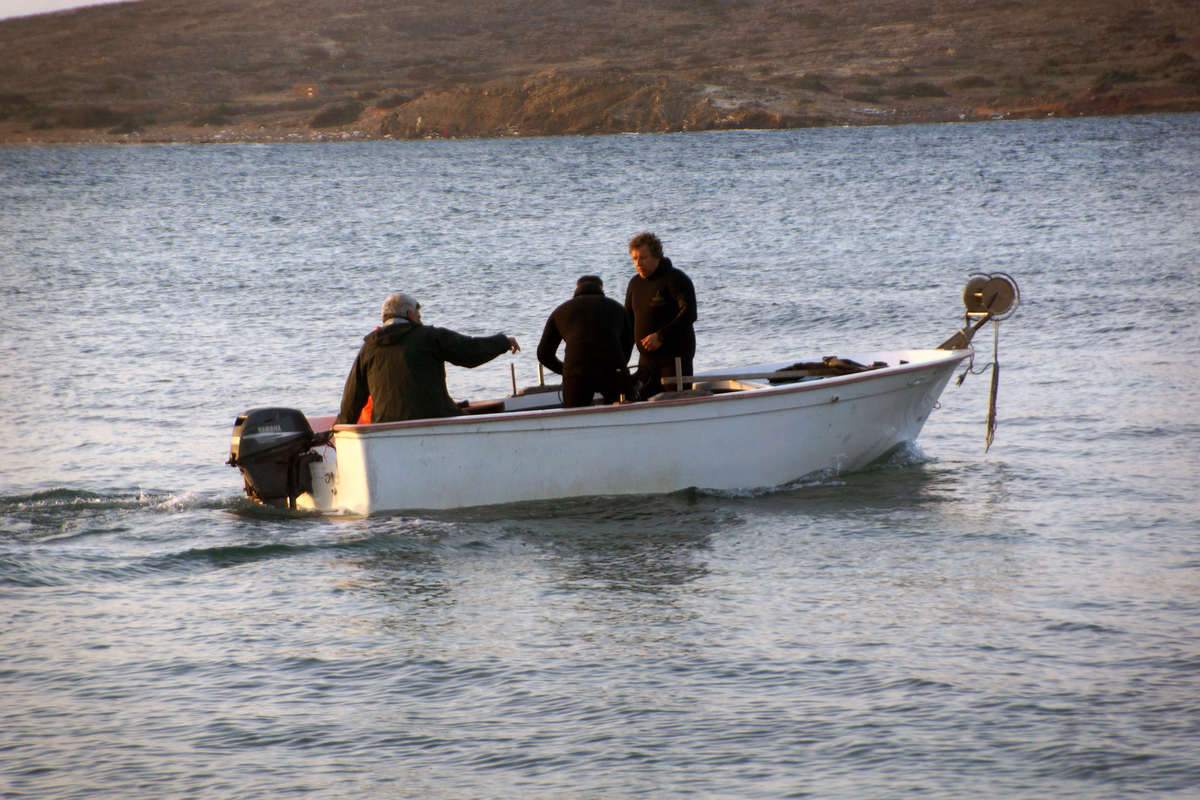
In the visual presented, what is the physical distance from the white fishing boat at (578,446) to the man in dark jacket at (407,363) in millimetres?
209

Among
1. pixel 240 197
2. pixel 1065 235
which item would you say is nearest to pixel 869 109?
pixel 240 197

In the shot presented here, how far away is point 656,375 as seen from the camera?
28.2 feet

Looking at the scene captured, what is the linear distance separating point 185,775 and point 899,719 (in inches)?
109

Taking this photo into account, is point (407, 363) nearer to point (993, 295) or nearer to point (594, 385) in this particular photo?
point (594, 385)

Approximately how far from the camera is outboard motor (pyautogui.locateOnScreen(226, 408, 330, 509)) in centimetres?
752

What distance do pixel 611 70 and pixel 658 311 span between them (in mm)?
114338

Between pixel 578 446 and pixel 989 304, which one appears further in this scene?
pixel 989 304

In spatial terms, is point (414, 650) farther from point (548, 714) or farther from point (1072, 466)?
point (1072, 466)

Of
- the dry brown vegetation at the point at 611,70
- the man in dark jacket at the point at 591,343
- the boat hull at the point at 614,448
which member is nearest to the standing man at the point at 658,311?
the man in dark jacket at the point at 591,343

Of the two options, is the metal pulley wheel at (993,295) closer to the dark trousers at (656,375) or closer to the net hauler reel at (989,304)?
the net hauler reel at (989,304)

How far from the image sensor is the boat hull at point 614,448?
295 inches

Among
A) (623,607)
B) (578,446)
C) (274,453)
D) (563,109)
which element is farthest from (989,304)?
(563,109)

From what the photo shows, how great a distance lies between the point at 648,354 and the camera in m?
8.43

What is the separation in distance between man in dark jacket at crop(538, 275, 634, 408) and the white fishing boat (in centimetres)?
39
